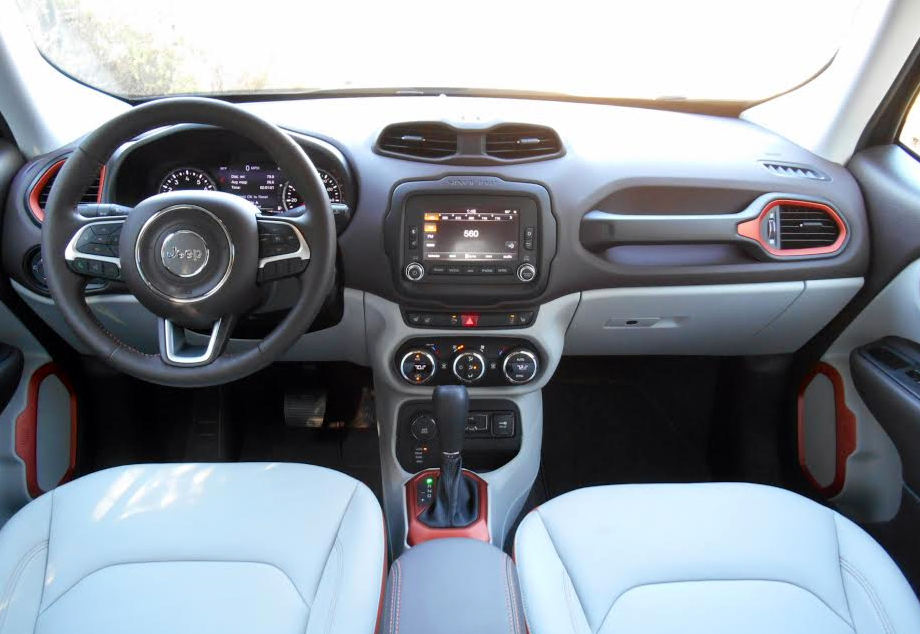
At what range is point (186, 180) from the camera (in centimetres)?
165

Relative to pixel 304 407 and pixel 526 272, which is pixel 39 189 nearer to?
pixel 304 407

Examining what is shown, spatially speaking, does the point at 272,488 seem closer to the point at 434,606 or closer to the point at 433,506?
the point at 434,606

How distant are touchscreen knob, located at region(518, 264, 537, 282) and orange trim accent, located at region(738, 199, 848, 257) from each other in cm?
50

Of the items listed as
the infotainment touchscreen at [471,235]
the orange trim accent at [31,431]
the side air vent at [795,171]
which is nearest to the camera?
the infotainment touchscreen at [471,235]

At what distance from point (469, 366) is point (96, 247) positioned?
0.88 meters

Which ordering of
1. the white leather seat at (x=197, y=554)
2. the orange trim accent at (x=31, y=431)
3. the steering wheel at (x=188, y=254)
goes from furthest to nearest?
the orange trim accent at (x=31, y=431) < the steering wheel at (x=188, y=254) < the white leather seat at (x=197, y=554)

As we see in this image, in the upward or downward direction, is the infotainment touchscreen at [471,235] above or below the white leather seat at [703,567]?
above

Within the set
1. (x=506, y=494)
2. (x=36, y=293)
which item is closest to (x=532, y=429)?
(x=506, y=494)

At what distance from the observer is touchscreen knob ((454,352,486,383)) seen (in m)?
1.75

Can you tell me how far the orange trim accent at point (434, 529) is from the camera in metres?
1.74

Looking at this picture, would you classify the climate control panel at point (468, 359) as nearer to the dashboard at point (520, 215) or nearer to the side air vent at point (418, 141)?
the dashboard at point (520, 215)

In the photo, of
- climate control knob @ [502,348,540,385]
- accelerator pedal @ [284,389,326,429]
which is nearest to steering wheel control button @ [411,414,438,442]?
climate control knob @ [502,348,540,385]

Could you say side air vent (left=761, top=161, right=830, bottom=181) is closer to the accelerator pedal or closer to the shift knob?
the shift knob

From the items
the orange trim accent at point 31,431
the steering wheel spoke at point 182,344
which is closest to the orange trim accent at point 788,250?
the steering wheel spoke at point 182,344
